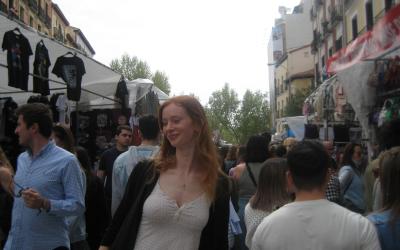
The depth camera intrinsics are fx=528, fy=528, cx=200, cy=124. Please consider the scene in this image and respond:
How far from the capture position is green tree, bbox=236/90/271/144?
6769 cm

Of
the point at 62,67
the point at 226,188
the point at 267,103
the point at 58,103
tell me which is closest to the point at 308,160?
the point at 226,188

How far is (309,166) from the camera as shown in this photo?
9.41 ft

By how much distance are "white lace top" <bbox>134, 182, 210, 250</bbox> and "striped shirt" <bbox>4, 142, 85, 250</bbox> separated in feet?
3.73

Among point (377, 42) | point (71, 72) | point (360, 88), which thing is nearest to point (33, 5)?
point (71, 72)

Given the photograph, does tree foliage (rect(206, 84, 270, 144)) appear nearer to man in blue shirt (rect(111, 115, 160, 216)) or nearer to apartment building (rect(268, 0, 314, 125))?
apartment building (rect(268, 0, 314, 125))

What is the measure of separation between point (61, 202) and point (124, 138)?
382 cm

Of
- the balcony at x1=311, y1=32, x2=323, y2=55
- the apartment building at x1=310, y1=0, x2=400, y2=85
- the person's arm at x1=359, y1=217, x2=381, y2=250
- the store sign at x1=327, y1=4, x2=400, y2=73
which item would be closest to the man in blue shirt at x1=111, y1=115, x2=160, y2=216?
the person's arm at x1=359, y1=217, x2=381, y2=250

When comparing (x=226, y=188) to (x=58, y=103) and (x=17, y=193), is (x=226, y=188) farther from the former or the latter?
(x=58, y=103)

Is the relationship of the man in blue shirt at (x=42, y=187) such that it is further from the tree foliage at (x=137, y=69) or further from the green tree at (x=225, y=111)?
the green tree at (x=225, y=111)

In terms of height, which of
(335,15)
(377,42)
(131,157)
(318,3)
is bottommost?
(131,157)

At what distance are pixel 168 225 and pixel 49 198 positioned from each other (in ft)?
4.57

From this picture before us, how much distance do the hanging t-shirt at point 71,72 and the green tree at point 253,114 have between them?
190 feet

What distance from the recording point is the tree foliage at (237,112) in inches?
2678

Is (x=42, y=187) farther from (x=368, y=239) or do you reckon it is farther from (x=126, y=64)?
(x=126, y=64)
